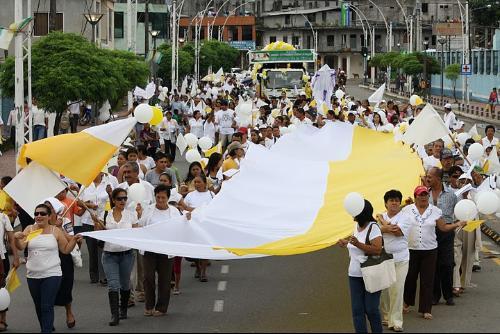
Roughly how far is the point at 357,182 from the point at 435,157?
3414 mm

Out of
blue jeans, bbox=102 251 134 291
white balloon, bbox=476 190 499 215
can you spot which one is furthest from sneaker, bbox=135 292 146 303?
white balloon, bbox=476 190 499 215

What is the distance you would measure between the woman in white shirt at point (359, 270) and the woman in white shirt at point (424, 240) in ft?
5.62

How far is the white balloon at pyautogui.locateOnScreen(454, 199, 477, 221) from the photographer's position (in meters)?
13.4

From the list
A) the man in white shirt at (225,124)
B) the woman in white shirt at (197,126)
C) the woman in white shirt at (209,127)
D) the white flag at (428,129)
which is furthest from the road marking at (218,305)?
the man in white shirt at (225,124)

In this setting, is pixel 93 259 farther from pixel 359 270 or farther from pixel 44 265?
pixel 359 270

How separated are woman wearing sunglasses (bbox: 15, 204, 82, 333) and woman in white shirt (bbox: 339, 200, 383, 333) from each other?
2.75 meters

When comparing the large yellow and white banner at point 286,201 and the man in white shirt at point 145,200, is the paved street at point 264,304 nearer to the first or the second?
the man in white shirt at point 145,200

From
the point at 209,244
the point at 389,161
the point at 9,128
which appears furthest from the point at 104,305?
the point at 9,128

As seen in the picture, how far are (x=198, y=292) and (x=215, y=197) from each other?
139 cm

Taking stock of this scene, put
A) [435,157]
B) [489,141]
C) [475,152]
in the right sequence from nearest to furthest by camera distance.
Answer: [475,152] < [435,157] < [489,141]

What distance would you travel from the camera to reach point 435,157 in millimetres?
19625

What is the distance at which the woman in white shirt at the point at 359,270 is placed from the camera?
11586 mm

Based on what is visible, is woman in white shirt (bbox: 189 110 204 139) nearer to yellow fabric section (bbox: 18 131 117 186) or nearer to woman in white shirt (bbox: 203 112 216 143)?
woman in white shirt (bbox: 203 112 216 143)

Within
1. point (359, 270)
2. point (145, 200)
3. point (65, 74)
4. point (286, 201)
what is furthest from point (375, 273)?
point (65, 74)
